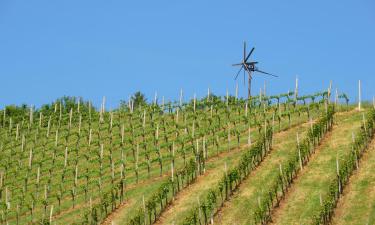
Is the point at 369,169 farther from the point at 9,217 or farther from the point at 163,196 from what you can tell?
the point at 9,217

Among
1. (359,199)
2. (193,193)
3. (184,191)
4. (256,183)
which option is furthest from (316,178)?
(184,191)

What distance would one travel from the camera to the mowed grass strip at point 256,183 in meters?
38.9

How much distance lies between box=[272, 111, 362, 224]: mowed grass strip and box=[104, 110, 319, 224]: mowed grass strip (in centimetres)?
551

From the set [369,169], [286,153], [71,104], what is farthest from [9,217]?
[71,104]

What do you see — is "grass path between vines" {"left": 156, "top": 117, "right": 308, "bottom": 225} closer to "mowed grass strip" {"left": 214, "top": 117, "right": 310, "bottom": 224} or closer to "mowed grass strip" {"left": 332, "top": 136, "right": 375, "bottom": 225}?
"mowed grass strip" {"left": 214, "top": 117, "right": 310, "bottom": 224}

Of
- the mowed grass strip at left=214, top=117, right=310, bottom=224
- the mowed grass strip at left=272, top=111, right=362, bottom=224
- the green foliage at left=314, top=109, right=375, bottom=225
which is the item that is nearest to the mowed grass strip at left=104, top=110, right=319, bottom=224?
the mowed grass strip at left=214, top=117, right=310, bottom=224

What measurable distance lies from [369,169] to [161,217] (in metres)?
12.7

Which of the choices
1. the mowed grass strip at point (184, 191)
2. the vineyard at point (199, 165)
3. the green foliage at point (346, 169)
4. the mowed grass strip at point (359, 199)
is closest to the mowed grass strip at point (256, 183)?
the vineyard at point (199, 165)

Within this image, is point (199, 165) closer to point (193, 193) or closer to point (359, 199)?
point (193, 193)

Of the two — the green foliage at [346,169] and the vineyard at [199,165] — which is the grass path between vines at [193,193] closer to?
the vineyard at [199,165]

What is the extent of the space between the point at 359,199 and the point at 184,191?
1149 centimetres

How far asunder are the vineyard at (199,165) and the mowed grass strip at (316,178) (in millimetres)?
79

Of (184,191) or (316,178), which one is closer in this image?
(316,178)

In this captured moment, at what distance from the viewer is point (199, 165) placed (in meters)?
47.4
